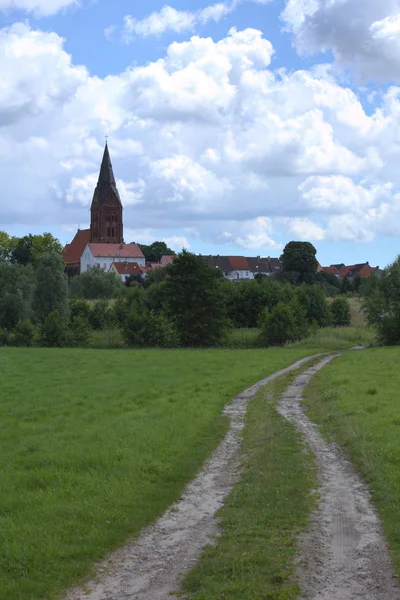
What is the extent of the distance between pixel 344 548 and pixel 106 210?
185065mm

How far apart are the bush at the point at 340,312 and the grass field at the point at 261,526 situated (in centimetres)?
7922

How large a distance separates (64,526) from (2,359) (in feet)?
112

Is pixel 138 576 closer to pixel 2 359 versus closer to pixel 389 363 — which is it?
pixel 389 363

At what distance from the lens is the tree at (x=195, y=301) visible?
65.1 metres

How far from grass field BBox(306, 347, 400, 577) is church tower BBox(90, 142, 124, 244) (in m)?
162

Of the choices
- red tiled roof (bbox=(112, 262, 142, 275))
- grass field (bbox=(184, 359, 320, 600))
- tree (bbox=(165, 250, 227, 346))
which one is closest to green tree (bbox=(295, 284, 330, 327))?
tree (bbox=(165, 250, 227, 346))

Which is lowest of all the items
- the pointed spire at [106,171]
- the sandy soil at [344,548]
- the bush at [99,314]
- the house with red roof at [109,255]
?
the sandy soil at [344,548]

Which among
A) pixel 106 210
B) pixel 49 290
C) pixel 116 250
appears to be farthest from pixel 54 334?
pixel 106 210

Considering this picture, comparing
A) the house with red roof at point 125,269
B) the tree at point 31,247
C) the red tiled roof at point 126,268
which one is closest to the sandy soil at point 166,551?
the tree at point 31,247

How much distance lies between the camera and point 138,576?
7465mm

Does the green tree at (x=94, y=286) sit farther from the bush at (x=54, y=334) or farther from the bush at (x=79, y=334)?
the bush at (x=54, y=334)

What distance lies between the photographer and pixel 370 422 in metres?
16.5

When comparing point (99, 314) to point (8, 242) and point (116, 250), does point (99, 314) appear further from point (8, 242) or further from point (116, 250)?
point (116, 250)

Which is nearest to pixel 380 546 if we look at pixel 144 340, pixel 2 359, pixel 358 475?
pixel 358 475
